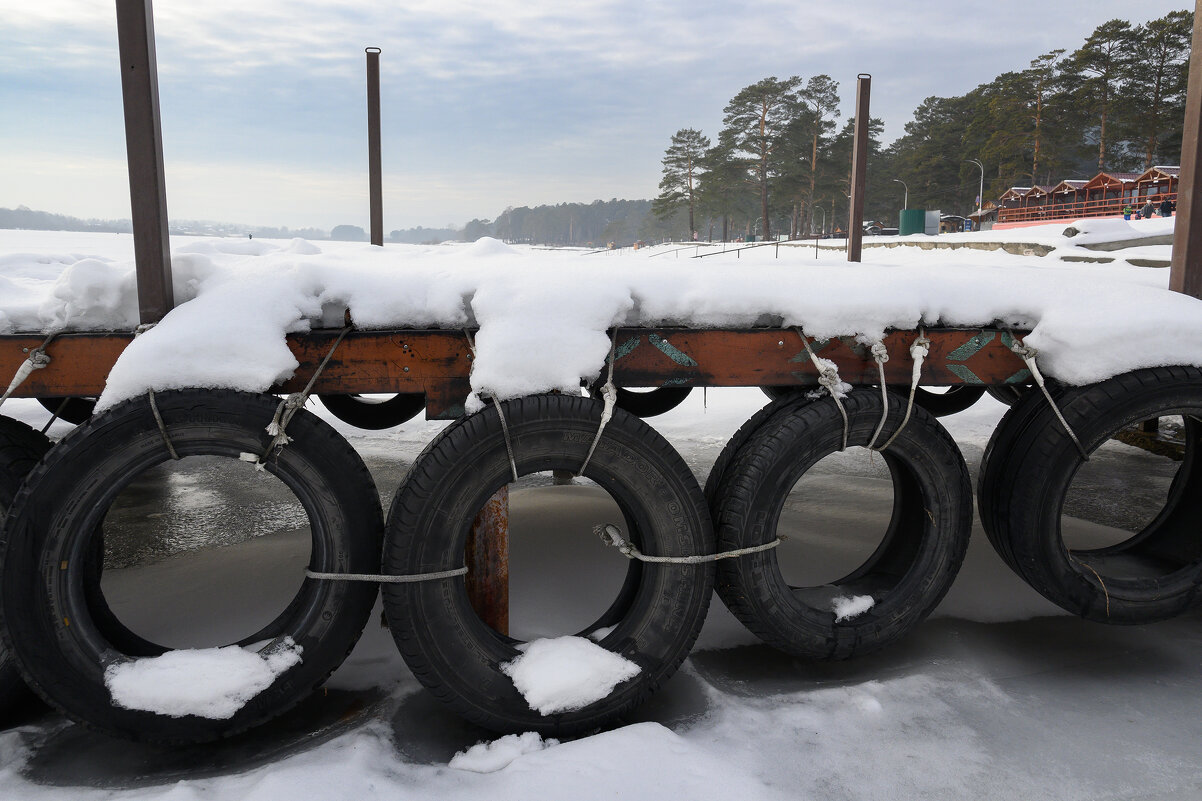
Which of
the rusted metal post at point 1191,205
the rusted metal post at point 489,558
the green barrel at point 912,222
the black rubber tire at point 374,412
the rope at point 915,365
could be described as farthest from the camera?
the green barrel at point 912,222

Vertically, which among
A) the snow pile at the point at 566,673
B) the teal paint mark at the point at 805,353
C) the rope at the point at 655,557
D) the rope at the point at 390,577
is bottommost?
the snow pile at the point at 566,673

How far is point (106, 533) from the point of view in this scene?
467 centimetres

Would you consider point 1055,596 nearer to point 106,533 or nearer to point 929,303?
point 929,303

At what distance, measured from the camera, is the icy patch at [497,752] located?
2.36 m

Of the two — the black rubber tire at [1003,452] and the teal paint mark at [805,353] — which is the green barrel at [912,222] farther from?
the teal paint mark at [805,353]

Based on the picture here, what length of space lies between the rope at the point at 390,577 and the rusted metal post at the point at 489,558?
0.46 metres

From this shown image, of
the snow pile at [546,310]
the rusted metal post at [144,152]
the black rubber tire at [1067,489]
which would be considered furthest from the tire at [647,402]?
the rusted metal post at [144,152]

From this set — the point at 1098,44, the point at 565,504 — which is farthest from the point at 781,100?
the point at 565,504

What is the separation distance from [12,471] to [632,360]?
7.60ft

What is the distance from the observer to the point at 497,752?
241 centimetres

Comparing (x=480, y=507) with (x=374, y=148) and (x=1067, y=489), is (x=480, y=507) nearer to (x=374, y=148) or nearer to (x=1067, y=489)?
(x=1067, y=489)

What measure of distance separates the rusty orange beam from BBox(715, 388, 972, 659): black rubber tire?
0.20 m

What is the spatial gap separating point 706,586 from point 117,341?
2.32 m

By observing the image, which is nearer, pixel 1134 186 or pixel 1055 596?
pixel 1055 596
